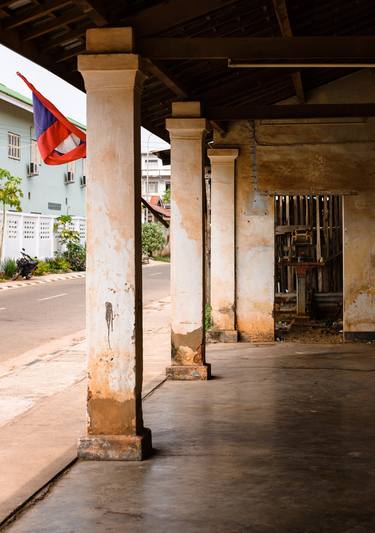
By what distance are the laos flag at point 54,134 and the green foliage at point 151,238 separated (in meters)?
39.1

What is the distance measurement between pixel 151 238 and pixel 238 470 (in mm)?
42514

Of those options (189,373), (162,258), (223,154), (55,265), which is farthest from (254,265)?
(162,258)

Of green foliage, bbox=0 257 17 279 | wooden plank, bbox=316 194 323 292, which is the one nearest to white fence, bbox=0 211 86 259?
green foliage, bbox=0 257 17 279

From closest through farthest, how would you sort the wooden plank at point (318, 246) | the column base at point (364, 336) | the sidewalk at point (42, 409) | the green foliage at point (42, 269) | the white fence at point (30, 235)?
the sidewalk at point (42, 409) < the column base at point (364, 336) < the wooden plank at point (318, 246) < the white fence at point (30, 235) < the green foliage at point (42, 269)

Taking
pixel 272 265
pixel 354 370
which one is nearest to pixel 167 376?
pixel 354 370

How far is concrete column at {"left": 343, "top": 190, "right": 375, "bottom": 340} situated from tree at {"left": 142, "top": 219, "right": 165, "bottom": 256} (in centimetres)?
3463

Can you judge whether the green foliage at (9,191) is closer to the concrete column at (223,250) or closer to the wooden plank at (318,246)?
the wooden plank at (318,246)

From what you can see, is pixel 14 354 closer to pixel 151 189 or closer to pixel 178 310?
pixel 178 310

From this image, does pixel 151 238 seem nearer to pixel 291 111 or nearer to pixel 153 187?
pixel 153 187

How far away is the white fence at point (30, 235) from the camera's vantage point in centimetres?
2895

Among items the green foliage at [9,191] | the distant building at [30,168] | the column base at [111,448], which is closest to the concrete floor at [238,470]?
the column base at [111,448]

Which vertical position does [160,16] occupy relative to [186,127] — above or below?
above

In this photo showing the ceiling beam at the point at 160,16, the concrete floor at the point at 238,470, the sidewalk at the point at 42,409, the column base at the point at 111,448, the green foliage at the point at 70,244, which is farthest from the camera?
the green foliage at the point at 70,244

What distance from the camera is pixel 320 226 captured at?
54.1 ft
